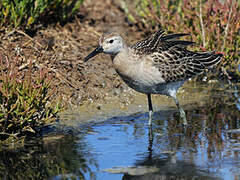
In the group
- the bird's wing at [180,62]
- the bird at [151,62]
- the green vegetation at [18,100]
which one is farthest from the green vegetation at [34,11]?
the bird's wing at [180,62]

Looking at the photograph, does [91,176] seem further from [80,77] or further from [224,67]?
[224,67]

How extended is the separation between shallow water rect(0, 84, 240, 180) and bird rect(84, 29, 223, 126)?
1.89 ft

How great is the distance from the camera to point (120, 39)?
7.33 meters

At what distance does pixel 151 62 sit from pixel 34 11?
3.67 m

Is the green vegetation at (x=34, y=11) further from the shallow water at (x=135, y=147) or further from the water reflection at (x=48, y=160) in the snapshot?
the water reflection at (x=48, y=160)

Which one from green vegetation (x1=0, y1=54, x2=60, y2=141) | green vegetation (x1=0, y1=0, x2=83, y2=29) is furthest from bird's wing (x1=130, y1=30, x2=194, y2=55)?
green vegetation (x1=0, y1=0, x2=83, y2=29)

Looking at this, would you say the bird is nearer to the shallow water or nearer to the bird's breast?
the bird's breast

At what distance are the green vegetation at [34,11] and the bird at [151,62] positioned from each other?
280cm

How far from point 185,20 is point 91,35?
222 centimetres

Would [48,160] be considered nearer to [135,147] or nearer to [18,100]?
[18,100]

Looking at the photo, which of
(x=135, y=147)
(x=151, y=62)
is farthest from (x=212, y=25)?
(x=135, y=147)

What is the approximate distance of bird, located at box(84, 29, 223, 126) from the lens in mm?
7316

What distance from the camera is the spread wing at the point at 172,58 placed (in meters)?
7.52

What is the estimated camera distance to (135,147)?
6746mm
